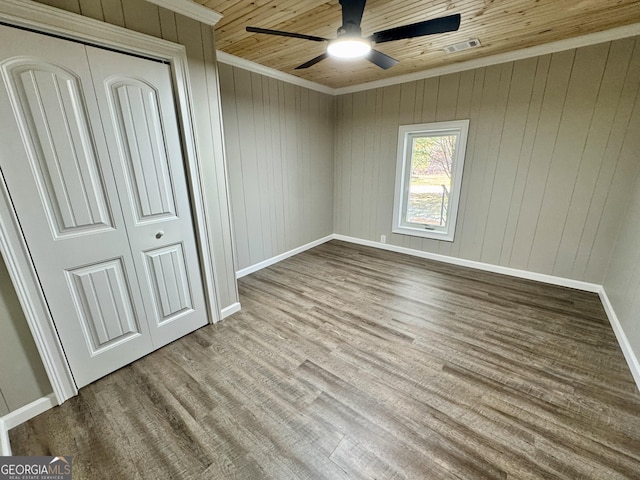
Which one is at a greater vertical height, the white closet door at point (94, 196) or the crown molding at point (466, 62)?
the crown molding at point (466, 62)

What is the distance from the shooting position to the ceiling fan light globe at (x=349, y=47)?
5.83 ft

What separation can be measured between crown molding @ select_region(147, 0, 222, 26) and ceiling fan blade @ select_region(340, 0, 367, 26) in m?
1.03

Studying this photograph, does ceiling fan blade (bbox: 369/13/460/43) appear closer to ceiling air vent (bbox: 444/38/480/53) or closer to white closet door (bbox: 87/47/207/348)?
ceiling air vent (bbox: 444/38/480/53)

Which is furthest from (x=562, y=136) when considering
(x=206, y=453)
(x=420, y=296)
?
(x=206, y=453)

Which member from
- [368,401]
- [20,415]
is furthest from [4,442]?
[368,401]

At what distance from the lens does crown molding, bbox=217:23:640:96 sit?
244 centimetres

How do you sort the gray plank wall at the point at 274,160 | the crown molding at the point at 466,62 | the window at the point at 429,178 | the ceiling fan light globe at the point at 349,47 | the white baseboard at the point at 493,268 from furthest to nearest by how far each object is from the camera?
1. the window at the point at 429,178
2. the gray plank wall at the point at 274,160
3. the white baseboard at the point at 493,268
4. the crown molding at the point at 466,62
5. the ceiling fan light globe at the point at 349,47

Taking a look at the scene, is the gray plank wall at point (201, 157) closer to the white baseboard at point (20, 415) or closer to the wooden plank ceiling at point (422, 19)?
the white baseboard at point (20, 415)

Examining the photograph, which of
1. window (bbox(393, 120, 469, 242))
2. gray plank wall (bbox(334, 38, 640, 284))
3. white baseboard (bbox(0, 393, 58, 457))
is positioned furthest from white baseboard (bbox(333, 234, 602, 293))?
white baseboard (bbox(0, 393, 58, 457))

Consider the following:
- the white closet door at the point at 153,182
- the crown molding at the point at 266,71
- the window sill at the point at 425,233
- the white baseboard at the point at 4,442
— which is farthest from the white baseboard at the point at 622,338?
the crown molding at the point at 266,71

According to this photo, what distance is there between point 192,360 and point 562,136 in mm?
4271

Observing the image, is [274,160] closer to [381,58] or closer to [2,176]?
[381,58]

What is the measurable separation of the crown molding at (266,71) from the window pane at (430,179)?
1704 millimetres

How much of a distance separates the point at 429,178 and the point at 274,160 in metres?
2.28
